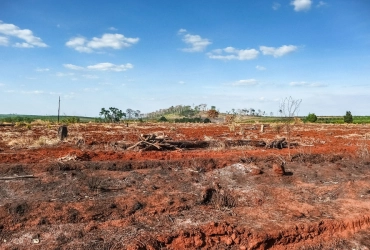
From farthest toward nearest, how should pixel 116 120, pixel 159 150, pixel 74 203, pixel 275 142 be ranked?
pixel 116 120
pixel 275 142
pixel 159 150
pixel 74 203

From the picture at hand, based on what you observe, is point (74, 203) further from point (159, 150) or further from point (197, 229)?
point (159, 150)

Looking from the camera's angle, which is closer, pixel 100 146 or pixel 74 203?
pixel 74 203

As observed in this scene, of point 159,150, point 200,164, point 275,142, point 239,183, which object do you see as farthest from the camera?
point 275,142

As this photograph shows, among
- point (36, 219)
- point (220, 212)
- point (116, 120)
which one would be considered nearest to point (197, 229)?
point (220, 212)

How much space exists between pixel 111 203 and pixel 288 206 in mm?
4013

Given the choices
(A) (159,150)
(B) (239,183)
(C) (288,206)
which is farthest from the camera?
(A) (159,150)

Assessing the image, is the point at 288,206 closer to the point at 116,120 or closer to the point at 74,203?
the point at 74,203

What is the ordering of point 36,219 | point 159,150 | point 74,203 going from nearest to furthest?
point 36,219 < point 74,203 < point 159,150

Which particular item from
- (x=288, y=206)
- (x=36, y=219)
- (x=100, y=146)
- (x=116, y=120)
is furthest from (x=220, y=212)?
(x=116, y=120)

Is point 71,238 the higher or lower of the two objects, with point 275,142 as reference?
lower

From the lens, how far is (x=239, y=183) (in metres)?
9.37

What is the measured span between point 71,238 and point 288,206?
4.76 metres

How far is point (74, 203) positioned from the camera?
7062mm

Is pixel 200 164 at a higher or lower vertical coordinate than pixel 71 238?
higher
